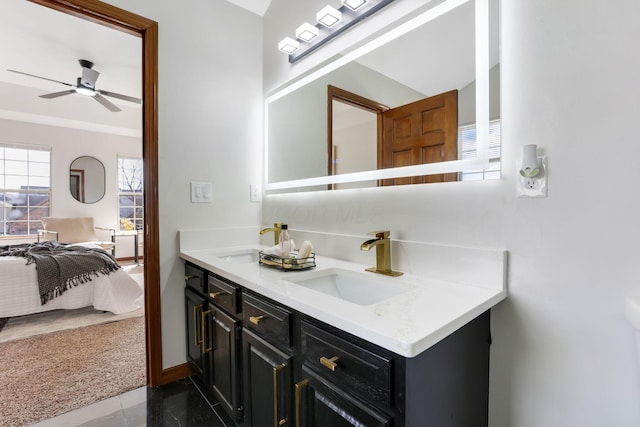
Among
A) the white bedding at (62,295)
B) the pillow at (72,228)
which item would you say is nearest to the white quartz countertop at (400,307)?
the white bedding at (62,295)

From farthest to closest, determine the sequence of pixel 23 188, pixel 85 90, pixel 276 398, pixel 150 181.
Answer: pixel 23 188, pixel 85 90, pixel 150 181, pixel 276 398

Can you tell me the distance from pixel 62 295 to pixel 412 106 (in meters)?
3.42

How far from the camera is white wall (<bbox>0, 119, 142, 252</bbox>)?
16.3 ft

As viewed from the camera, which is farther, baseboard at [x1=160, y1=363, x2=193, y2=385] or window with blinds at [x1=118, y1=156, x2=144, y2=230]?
window with blinds at [x1=118, y1=156, x2=144, y2=230]

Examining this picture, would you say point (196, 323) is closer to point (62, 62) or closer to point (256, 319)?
point (256, 319)

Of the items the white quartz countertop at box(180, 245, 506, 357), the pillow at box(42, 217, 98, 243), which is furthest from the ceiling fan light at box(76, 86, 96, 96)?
the white quartz countertop at box(180, 245, 506, 357)

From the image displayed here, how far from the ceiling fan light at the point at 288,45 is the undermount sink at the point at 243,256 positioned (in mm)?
1267

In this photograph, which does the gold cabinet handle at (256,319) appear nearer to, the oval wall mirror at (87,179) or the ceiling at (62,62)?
the ceiling at (62,62)

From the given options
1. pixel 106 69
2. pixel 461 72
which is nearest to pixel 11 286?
pixel 106 69

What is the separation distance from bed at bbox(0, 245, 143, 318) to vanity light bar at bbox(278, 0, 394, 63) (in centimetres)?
272

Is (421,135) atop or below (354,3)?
below

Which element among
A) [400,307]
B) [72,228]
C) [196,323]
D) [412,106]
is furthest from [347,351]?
[72,228]

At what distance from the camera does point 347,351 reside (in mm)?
766

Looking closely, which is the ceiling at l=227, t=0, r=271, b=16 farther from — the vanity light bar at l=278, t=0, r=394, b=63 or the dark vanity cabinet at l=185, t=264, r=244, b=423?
the dark vanity cabinet at l=185, t=264, r=244, b=423
